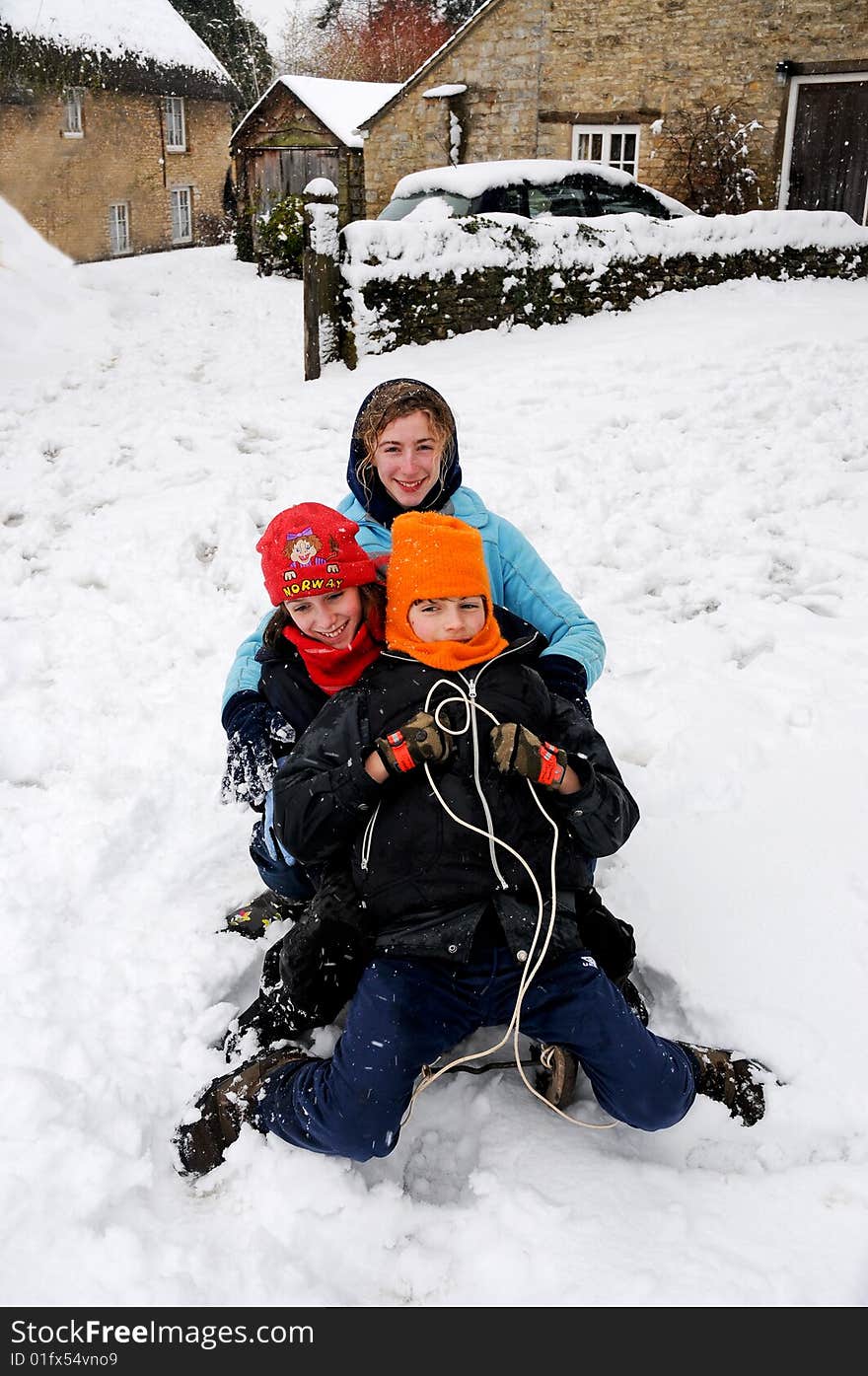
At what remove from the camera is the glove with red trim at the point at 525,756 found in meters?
2.33

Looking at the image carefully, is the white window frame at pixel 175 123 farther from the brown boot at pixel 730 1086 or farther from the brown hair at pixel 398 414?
the brown boot at pixel 730 1086

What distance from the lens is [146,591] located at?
5414mm

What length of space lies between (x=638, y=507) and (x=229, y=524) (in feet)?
8.27

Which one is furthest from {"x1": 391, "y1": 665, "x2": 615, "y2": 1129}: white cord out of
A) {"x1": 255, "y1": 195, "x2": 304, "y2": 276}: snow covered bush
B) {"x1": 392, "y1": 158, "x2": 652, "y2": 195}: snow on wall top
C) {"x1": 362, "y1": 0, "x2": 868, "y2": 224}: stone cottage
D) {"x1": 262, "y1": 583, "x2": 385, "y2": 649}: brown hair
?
{"x1": 362, "y1": 0, "x2": 868, "y2": 224}: stone cottage

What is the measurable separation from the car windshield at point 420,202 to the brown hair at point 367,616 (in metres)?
9.01

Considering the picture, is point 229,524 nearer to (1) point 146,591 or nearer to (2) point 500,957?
(1) point 146,591

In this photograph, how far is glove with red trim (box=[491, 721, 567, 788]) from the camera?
233 cm

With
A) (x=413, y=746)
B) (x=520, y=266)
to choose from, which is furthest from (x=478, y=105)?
(x=413, y=746)

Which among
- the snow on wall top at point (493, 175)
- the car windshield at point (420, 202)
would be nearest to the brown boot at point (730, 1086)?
the car windshield at point (420, 202)

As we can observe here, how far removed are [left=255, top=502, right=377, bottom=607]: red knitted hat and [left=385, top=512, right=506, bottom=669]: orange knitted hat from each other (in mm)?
131

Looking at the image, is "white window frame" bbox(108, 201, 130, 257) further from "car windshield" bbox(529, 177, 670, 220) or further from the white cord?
the white cord

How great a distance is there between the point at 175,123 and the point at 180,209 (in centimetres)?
190
